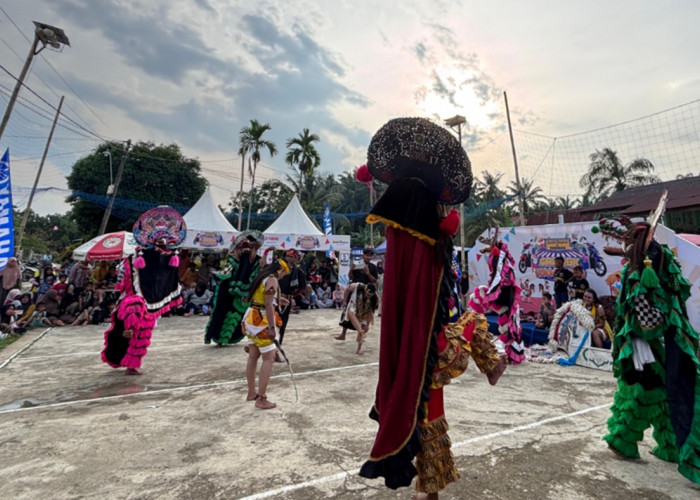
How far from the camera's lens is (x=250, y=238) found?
6316 mm

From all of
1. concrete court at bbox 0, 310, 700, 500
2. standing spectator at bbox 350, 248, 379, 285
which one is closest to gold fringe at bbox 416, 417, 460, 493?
concrete court at bbox 0, 310, 700, 500

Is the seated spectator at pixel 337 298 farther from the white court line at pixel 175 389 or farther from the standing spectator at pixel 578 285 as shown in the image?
the white court line at pixel 175 389

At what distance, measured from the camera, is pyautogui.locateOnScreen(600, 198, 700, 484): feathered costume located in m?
2.76

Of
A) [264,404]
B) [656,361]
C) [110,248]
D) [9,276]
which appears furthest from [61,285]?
[656,361]

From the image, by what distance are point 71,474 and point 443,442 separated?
8.43 feet

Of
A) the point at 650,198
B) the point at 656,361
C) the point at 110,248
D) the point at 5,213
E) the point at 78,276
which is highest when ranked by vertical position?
the point at 650,198

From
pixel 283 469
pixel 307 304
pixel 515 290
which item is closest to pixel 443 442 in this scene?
pixel 283 469

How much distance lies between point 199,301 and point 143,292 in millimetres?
6702

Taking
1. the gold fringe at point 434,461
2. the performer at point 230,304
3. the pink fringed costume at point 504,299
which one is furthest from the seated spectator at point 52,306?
the gold fringe at point 434,461

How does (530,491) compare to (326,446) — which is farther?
(326,446)

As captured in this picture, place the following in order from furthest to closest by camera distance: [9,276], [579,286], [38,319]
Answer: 1. [38,319]
2. [9,276]
3. [579,286]

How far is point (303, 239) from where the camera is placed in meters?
14.9

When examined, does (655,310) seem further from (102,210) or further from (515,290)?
(102,210)

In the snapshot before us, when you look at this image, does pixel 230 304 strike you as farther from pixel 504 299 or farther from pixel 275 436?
pixel 504 299
